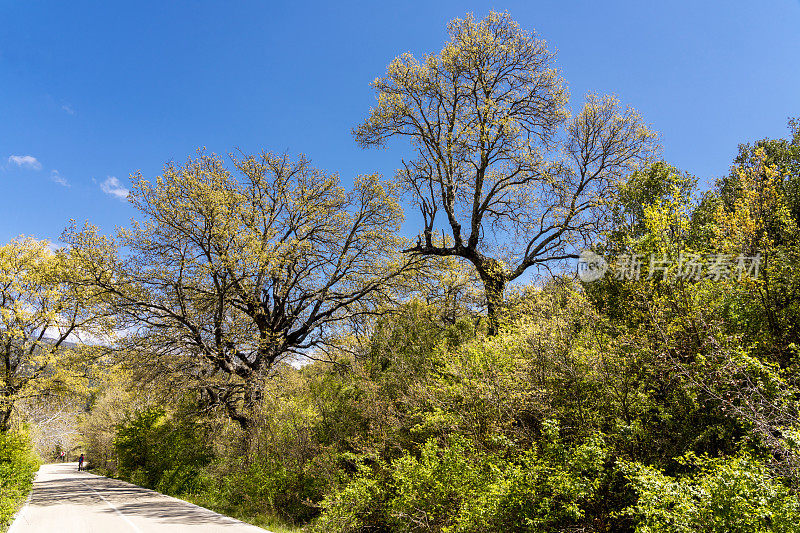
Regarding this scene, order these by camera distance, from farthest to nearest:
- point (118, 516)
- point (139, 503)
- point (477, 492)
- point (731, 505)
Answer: point (139, 503) → point (118, 516) → point (477, 492) → point (731, 505)

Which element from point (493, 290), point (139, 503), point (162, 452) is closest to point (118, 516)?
point (139, 503)

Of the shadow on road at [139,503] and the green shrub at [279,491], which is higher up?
the green shrub at [279,491]

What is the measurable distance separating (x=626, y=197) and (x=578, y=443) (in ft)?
19.0

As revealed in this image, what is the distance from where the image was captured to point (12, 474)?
1419 centimetres

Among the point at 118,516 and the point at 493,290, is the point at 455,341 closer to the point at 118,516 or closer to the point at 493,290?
the point at 493,290

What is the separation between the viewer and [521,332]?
344 inches

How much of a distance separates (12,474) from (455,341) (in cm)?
1603

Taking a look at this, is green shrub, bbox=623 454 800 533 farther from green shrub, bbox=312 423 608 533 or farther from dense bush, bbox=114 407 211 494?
dense bush, bbox=114 407 211 494

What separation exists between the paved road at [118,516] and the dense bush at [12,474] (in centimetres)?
42

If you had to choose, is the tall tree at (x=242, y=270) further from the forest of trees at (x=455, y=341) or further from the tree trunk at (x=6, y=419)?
Result: the tree trunk at (x=6, y=419)

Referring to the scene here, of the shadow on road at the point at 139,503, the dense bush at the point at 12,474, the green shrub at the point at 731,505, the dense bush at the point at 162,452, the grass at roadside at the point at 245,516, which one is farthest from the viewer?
the dense bush at the point at 162,452

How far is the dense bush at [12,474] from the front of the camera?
33.8 ft

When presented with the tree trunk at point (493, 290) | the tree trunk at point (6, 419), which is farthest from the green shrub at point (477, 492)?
the tree trunk at point (6, 419)

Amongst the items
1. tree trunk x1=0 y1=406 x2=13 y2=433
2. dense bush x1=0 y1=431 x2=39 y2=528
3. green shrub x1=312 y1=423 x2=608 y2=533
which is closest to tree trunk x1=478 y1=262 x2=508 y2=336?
green shrub x1=312 y1=423 x2=608 y2=533
